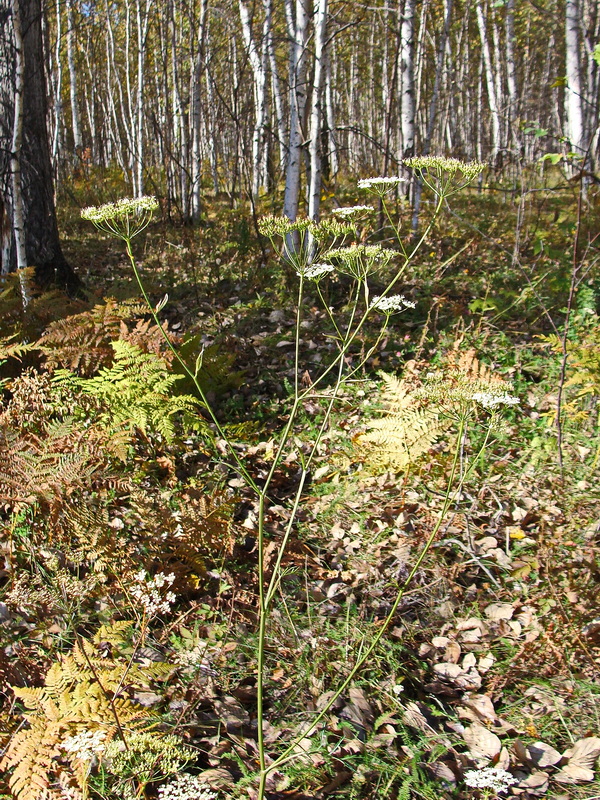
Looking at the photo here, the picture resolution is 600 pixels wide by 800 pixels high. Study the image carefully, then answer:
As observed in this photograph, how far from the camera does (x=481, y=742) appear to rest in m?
2.18

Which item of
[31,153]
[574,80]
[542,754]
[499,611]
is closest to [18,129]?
[31,153]

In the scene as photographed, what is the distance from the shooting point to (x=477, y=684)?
2.45m

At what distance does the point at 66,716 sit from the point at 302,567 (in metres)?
1.38

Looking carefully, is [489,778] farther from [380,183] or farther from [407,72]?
[407,72]

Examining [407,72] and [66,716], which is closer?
[66,716]

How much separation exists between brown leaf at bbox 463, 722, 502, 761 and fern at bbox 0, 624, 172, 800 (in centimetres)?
122

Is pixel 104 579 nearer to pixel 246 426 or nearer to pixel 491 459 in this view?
pixel 246 426

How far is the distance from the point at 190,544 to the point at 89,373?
6.55 feet

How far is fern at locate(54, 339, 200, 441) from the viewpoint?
3.57 metres

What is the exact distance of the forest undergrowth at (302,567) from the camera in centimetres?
196

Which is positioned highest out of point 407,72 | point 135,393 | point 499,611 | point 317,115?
point 407,72

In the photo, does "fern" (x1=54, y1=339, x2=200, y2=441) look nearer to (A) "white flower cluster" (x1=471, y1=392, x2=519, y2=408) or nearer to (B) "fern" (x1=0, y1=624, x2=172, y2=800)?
(B) "fern" (x1=0, y1=624, x2=172, y2=800)

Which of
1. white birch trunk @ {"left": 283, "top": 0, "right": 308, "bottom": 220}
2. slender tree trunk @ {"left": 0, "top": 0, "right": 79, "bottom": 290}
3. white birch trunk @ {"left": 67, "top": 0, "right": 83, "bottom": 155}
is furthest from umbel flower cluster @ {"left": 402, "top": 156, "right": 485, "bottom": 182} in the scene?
white birch trunk @ {"left": 67, "top": 0, "right": 83, "bottom": 155}

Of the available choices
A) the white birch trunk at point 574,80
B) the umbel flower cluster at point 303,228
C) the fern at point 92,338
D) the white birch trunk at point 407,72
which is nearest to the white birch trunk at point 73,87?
the white birch trunk at point 407,72
